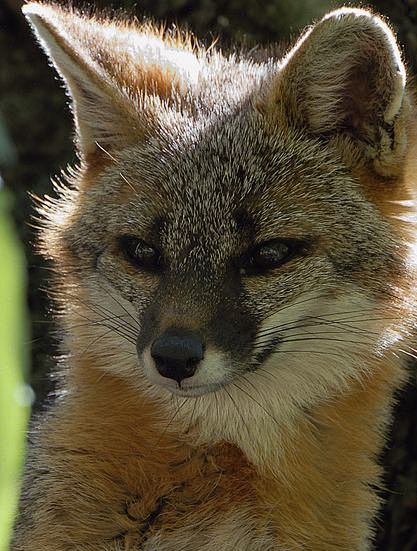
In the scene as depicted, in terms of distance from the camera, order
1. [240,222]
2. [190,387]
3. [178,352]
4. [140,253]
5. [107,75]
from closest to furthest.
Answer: [178,352] < [190,387] < [240,222] < [140,253] < [107,75]

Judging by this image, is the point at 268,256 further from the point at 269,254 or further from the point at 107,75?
the point at 107,75

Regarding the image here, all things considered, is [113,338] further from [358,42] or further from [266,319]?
[358,42]

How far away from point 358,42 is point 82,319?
163 cm

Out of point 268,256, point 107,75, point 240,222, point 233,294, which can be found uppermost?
point 107,75

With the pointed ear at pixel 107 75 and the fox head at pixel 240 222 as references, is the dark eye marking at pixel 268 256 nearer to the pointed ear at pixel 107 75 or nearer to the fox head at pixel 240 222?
the fox head at pixel 240 222

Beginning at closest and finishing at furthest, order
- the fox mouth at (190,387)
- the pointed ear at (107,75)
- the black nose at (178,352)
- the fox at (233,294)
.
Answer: the black nose at (178,352) → the fox mouth at (190,387) → the fox at (233,294) → the pointed ear at (107,75)

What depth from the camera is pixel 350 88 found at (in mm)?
2951

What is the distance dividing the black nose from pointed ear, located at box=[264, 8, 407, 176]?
104 centimetres

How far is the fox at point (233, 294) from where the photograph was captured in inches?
110

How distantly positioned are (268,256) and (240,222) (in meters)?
0.16

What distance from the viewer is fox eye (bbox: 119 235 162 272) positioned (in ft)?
9.53

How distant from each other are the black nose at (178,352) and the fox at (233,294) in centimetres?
1

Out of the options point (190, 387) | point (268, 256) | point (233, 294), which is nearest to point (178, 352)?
point (190, 387)

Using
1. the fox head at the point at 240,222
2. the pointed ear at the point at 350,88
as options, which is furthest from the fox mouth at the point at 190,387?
the pointed ear at the point at 350,88
